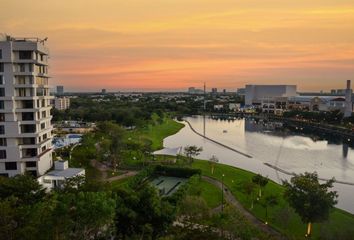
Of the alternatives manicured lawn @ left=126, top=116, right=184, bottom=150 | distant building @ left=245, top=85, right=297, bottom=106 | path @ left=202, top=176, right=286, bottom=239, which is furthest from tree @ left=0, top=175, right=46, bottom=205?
distant building @ left=245, top=85, right=297, bottom=106

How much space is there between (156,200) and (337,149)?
39.0m

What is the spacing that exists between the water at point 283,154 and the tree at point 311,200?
665 centimetres

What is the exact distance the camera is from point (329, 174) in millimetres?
33031

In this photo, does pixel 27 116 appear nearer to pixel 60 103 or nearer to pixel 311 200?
pixel 311 200

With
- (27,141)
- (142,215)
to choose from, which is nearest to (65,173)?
(27,141)

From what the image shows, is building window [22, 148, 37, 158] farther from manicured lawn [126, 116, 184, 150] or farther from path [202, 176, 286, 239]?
manicured lawn [126, 116, 184, 150]

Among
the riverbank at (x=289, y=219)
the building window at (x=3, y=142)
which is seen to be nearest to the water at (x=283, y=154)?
the riverbank at (x=289, y=219)

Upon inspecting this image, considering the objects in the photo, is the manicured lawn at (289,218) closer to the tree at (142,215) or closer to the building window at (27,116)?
the tree at (142,215)

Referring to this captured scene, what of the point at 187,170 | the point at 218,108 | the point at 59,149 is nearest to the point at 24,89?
the point at 59,149

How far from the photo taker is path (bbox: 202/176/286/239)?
18.1m

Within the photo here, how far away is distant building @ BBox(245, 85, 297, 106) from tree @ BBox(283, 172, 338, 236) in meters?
96.7

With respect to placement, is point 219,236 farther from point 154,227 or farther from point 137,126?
point 137,126

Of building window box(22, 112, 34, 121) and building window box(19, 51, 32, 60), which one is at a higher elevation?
building window box(19, 51, 32, 60)

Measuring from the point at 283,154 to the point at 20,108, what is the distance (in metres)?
31.0
